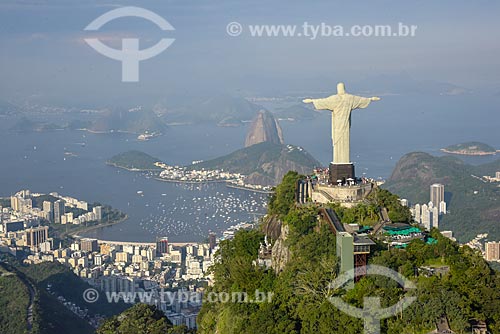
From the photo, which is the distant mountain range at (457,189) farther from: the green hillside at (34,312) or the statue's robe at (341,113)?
the statue's robe at (341,113)

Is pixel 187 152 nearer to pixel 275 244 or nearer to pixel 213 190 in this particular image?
pixel 213 190

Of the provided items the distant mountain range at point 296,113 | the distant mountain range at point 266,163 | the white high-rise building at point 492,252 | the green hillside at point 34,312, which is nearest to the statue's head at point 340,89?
the green hillside at point 34,312

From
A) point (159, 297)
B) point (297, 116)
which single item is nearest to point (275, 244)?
point (159, 297)

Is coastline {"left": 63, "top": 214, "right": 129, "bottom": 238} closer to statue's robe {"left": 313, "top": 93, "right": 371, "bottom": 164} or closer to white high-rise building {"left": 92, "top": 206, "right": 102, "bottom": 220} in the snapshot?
white high-rise building {"left": 92, "top": 206, "right": 102, "bottom": 220}

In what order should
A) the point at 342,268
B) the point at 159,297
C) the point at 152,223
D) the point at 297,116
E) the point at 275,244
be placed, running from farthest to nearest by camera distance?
the point at 297,116 < the point at 152,223 < the point at 159,297 < the point at 275,244 < the point at 342,268

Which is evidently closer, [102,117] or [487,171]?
[487,171]

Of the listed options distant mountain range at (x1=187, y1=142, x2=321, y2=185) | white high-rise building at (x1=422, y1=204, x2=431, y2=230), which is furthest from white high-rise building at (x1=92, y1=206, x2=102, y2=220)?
white high-rise building at (x1=422, y1=204, x2=431, y2=230)

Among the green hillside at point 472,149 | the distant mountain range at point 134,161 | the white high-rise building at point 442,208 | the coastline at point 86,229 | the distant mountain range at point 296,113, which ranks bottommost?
the coastline at point 86,229
